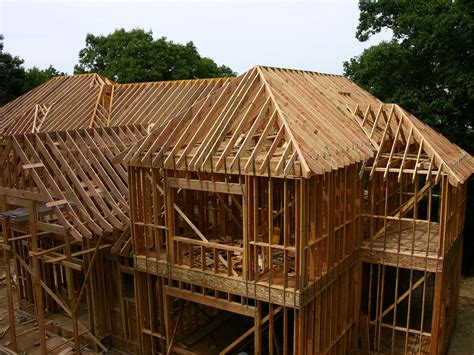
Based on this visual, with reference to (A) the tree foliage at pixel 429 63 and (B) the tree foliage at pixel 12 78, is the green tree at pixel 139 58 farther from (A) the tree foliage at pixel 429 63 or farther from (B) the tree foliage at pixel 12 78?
(A) the tree foliage at pixel 429 63

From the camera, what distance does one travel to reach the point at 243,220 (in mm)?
10047

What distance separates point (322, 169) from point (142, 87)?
15358 mm

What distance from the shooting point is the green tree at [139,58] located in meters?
38.7

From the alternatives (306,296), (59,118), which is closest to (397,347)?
(306,296)

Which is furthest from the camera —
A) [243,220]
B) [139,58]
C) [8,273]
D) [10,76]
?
[139,58]

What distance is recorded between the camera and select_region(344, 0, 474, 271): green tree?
19375mm

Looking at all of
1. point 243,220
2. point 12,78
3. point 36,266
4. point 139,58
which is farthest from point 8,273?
point 139,58

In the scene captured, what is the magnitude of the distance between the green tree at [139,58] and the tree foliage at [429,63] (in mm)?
21451

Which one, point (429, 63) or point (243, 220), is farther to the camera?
point (429, 63)

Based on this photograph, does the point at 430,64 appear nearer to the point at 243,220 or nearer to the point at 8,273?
the point at 243,220

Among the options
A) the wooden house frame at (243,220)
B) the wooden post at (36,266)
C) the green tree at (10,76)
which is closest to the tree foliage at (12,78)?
the green tree at (10,76)

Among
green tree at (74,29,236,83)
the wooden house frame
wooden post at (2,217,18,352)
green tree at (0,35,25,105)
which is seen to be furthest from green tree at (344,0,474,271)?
green tree at (0,35,25,105)

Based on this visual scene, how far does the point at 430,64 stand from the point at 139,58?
86.7ft

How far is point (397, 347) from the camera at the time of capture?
13531 millimetres
